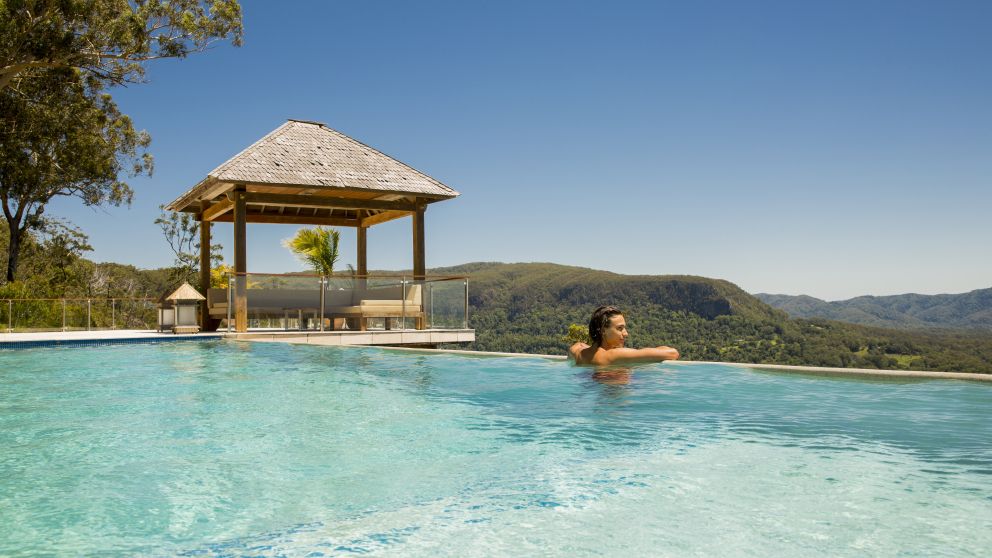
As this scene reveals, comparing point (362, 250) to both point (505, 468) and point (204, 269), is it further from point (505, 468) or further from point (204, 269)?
point (505, 468)

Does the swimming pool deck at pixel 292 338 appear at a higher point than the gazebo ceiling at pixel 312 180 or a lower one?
lower

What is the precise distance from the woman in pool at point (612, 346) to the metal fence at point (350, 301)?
806 centimetres

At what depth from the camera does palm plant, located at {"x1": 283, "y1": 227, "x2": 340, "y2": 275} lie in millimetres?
21391

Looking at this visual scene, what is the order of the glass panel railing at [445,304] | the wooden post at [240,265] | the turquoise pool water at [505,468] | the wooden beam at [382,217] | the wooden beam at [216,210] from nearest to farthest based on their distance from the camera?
the turquoise pool water at [505,468]
the wooden post at [240,265]
the wooden beam at [216,210]
the glass panel railing at [445,304]
the wooden beam at [382,217]

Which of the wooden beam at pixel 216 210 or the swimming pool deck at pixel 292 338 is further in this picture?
the wooden beam at pixel 216 210

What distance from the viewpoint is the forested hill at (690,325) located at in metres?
77.6

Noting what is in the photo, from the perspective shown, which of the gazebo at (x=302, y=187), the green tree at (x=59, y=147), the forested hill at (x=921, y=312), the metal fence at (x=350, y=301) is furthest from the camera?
the forested hill at (x=921, y=312)

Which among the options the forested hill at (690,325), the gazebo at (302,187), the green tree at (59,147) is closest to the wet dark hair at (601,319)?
the gazebo at (302,187)

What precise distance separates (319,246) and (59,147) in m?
11.0

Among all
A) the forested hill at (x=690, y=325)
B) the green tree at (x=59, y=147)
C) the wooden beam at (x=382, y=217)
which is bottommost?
the forested hill at (x=690, y=325)

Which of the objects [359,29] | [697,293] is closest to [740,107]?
[359,29]

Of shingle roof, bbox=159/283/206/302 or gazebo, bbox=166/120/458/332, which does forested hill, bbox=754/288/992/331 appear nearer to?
gazebo, bbox=166/120/458/332

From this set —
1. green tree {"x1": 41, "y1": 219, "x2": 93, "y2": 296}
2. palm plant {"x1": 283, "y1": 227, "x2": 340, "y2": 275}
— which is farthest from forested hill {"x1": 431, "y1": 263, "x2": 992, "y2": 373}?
palm plant {"x1": 283, "y1": 227, "x2": 340, "y2": 275}

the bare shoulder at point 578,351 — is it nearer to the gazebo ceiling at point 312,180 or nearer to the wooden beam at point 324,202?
the gazebo ceiling at point 312,180
